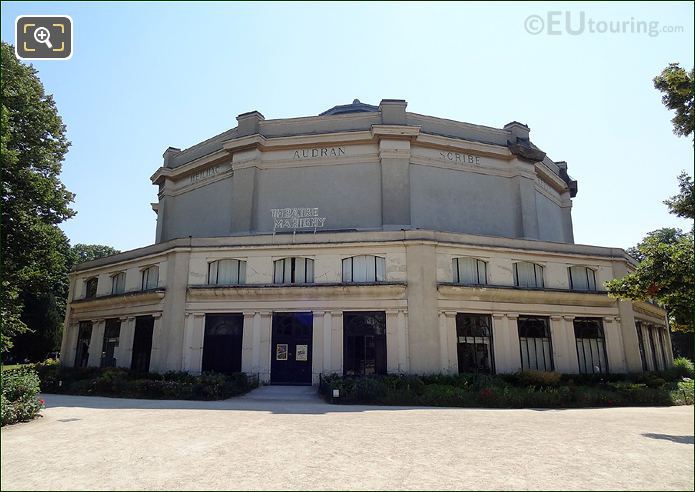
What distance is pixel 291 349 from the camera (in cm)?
2673

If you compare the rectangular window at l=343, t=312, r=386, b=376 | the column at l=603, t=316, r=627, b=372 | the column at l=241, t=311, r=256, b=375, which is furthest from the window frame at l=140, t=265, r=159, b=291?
the column at l=603, t=316, r=627, b=372

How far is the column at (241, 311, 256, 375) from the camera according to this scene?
1040 inches

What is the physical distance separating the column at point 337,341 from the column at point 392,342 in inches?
106

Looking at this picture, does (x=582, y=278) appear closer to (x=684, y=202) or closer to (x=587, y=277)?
(x=587, y=277)

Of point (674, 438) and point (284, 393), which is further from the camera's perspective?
point (284, 393)

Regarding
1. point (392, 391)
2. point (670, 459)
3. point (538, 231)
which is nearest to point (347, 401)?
point (392, 391)

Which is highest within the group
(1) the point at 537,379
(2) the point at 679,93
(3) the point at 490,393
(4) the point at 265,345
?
(2) the point at 679,93

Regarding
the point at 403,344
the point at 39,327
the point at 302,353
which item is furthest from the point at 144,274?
the point at 39,327

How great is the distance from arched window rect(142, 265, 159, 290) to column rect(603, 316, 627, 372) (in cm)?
2958

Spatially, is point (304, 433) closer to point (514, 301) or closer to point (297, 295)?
point (297, 295)

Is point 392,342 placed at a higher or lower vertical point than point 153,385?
higher

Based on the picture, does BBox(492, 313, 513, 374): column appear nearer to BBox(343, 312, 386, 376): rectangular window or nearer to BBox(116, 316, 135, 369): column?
BBox(343, 312, 386, 376): rectangular window

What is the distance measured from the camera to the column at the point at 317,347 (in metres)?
25.9

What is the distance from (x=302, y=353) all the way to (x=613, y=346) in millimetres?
19987
